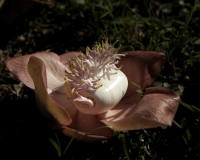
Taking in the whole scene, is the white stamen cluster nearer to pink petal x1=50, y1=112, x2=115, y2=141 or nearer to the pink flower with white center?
the pink flower with white center

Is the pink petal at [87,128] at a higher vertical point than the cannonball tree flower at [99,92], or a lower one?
lower

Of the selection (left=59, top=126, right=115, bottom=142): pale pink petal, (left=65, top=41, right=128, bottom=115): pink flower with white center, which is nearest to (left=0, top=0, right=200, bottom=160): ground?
(left=59, top=126, right=115, bottom=142): pale pink petal

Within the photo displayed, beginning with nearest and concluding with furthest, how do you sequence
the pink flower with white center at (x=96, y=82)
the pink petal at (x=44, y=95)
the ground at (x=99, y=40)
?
1. the pink petal at (x=44, y=95)
2. the pink flower with white center at (x=96, y=82)
3. the ground at (x=99, y=40)

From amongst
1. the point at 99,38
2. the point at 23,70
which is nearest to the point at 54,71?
the point at 23,70

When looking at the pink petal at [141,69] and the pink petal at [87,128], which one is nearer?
the pink petal at [87,128]

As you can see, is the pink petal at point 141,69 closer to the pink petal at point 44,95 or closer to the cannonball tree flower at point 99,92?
the cannonball tree flower at point 99,92

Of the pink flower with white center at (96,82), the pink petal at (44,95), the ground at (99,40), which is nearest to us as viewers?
the pink petal at (44,95)

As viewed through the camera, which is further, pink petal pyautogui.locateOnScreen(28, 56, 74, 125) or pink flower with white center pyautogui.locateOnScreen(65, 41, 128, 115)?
pink flower with white center pyautogui.locateOnScreen(65, 41, 128, 115)

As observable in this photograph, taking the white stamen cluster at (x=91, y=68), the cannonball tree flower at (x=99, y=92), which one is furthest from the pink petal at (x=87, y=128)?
the white stamen cluster at (x=91, y=68)
